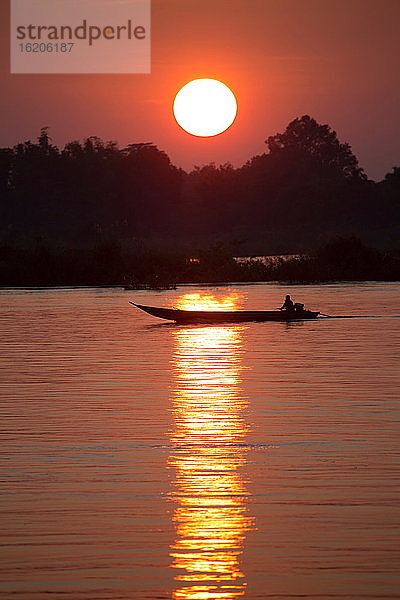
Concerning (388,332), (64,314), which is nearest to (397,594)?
(388,332)

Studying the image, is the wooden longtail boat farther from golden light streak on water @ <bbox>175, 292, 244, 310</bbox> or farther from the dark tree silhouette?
the dark tree silhouette

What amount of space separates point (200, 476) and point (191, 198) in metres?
141

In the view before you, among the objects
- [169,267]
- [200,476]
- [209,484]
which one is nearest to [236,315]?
[200,476]

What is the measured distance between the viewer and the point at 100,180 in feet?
472

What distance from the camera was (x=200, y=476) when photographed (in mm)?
12836

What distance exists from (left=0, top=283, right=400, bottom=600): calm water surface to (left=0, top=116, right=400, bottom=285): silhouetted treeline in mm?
102544

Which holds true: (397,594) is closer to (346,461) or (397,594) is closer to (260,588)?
(260,588)

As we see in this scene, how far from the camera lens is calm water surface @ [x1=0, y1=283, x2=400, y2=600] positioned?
8992 millimetres

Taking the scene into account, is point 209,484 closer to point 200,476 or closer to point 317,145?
point 200,476

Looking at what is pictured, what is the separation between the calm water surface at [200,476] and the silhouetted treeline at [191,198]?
103 metres

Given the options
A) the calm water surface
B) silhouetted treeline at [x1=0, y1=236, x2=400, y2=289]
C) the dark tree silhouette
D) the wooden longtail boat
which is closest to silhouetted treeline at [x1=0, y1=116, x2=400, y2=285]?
the dark tree silhouette

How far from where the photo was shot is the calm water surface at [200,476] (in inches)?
354

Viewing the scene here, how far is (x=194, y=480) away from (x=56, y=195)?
13154 centimetres

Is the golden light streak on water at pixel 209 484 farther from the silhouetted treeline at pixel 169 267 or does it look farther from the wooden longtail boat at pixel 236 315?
the silhouetted treeline at pixel 169 267
